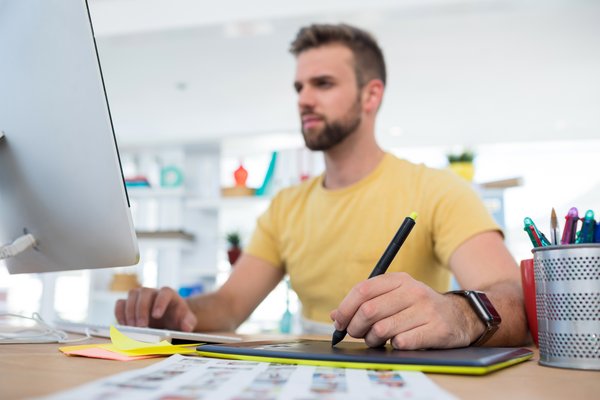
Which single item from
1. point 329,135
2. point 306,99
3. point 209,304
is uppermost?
point 306,99

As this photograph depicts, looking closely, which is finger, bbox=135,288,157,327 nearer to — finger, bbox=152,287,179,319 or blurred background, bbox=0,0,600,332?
finger, bbox=152,287,179,319

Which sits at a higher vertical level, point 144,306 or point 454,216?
point 454,216

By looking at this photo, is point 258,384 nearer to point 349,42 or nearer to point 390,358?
point 390,358

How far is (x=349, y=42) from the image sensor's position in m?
1.61

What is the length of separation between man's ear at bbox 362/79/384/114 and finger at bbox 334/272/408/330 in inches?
43.6

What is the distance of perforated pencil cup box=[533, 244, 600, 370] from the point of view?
18.8 inches

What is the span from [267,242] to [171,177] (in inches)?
112

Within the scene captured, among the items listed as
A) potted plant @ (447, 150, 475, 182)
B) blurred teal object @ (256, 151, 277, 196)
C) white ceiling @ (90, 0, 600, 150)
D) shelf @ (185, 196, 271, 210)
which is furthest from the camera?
shelf @ (185, 196, 271, 210)

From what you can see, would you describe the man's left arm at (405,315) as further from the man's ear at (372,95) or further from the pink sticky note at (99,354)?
the man's ear at (372,95)

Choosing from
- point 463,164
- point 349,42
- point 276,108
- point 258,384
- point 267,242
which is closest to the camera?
point 258,384

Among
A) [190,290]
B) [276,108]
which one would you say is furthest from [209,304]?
[276,108]

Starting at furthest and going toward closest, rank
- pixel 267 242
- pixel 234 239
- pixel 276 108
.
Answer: pixel 276 108, pixel 234 239, pixel 267 242

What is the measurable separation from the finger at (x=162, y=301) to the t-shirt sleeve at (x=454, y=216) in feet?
1.79

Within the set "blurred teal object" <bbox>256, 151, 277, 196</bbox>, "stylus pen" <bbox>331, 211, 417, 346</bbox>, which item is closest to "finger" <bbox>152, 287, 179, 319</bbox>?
"stylus pen" <bbox>331, 211, 417, 346</bbox>
